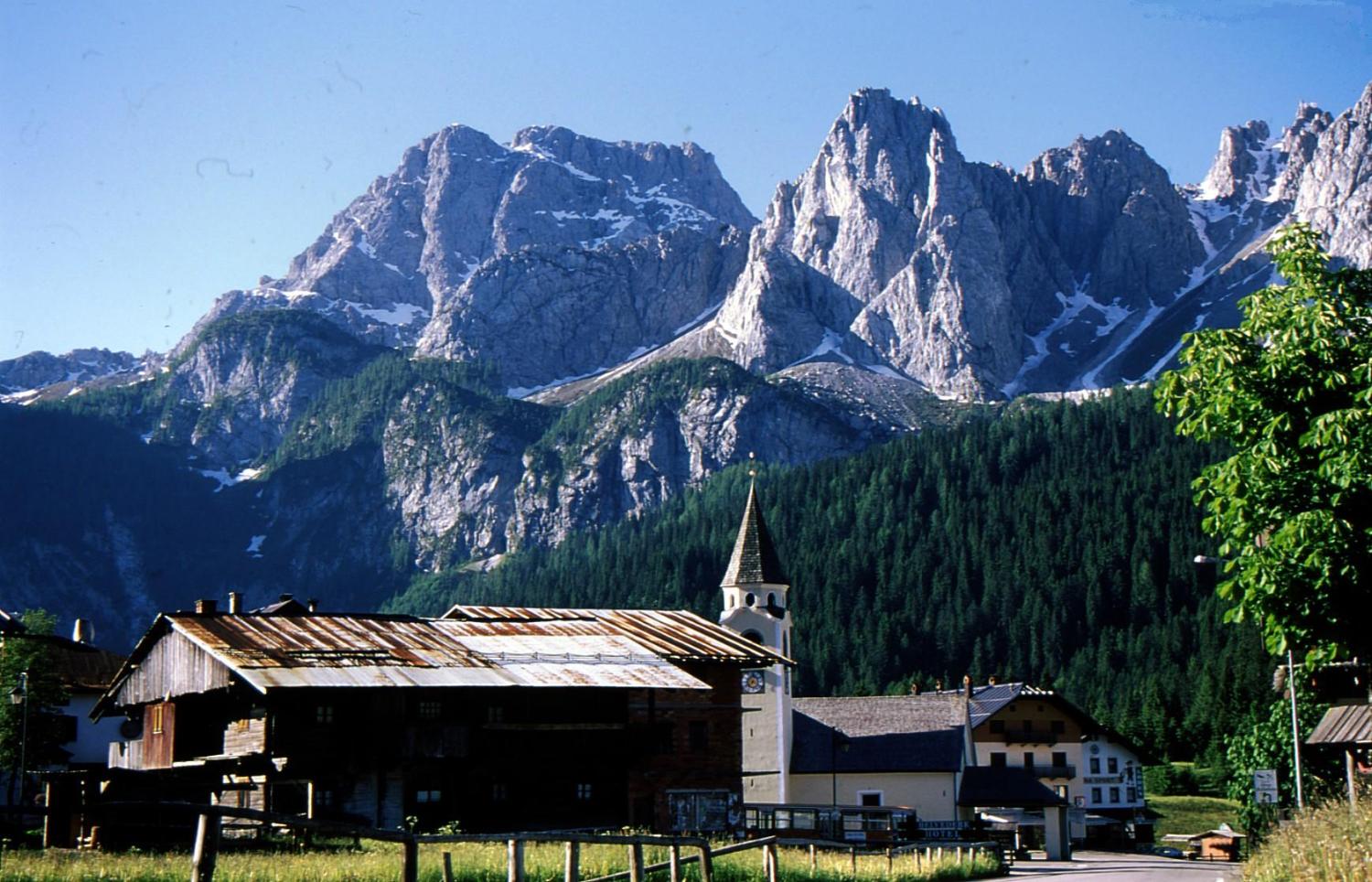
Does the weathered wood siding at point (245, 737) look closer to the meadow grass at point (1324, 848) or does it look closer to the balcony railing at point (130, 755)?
the balcony railing at point (130, 755)

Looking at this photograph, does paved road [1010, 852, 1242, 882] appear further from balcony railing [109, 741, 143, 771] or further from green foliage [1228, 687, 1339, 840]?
balcony railing [109, 741, 143, 771]

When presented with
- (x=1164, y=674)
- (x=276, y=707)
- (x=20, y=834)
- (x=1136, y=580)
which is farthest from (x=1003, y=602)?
(x=20, y=834)

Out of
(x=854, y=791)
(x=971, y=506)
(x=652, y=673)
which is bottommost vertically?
(x=854, y=791)

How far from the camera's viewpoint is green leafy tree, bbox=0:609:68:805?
232 feet

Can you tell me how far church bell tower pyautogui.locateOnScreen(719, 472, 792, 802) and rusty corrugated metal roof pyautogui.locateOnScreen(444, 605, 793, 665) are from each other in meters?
10.6

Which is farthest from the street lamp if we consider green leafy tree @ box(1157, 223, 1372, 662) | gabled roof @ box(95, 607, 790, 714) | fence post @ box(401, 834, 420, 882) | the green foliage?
green leafy tree @ box(1157, 223, 1372, 662)

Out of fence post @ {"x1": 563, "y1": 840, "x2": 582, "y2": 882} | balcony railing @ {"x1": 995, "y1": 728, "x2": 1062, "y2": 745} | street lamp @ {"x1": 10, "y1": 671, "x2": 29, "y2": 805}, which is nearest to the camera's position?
fence post @ {"x1": 563, "y1": 840, "x2": 582, "y2": 882}

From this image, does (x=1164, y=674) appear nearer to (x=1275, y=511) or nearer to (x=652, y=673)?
(x=652, y=673)

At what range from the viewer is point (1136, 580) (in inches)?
6969

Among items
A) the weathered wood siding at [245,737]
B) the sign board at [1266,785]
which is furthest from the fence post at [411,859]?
the weathered wood siding at [245,737]

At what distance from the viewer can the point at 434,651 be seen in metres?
55.4

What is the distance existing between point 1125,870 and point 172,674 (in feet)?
107

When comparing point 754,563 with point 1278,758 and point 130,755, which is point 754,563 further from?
point 130,755

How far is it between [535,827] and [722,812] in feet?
31.0
